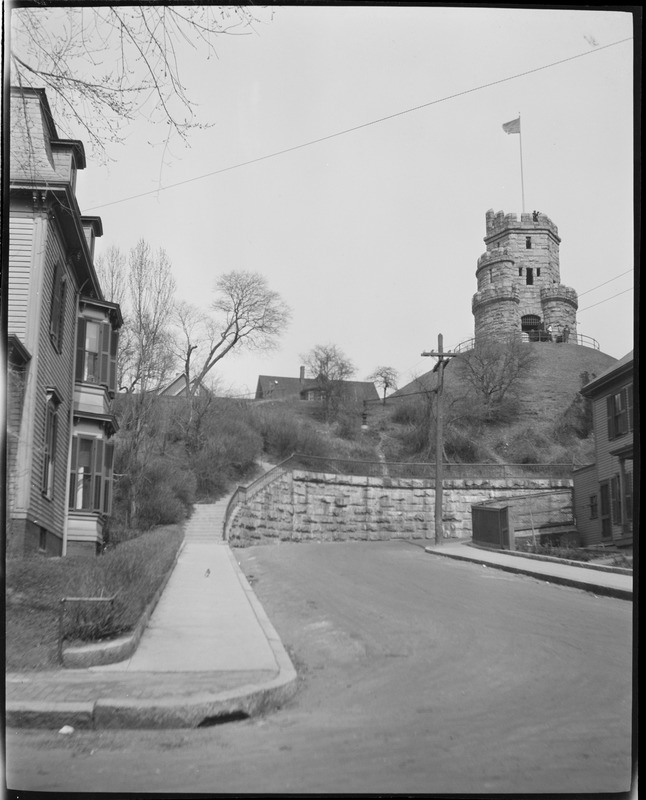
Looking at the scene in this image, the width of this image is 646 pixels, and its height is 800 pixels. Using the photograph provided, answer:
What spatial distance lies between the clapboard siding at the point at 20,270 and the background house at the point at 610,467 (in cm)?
848

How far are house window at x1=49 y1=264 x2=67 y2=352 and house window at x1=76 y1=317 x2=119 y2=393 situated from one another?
1.95 meters

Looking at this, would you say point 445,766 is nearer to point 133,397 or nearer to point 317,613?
point 317,613

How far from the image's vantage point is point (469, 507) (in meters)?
27.1

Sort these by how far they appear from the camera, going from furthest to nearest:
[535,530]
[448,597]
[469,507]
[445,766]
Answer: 1. [469,507]
2. [535,530]
3. [448,597]
4. [445,766]

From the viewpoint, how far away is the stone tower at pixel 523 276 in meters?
10.6

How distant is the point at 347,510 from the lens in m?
29.2

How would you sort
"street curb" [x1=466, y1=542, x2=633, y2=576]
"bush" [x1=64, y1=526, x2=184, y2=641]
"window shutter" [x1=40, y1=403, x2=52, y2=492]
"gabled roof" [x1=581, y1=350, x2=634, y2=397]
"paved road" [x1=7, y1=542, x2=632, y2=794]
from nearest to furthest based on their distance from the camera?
"paved road" [x1=7, y1=542, x2=632, y2=794]
"gabled roof" [x1=581, y1=350, x2=634, y2=397]
"bush" [x1=64, y1=526, x2=184, y2=641]
"street curb" [x1=466, y1=542, x2=633, y2=576]
"window shutter" [x1=40, y1=403, x2=52, y2=492]

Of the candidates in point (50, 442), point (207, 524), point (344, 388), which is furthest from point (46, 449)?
point (207, 524)

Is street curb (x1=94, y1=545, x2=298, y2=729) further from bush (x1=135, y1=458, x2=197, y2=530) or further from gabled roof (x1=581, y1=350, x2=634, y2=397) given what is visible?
bush (x1=135, y1=458, x2=197, y2=530)

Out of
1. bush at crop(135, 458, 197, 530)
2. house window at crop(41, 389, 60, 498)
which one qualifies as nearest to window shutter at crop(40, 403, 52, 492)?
house window at crop(41, 389, 60, 498)

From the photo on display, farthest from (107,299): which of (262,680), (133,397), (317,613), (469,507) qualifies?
(469,507)

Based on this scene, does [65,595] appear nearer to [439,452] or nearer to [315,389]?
[315,389]

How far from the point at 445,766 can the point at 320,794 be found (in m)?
0.85

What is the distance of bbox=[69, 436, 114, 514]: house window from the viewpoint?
18.8 metres
